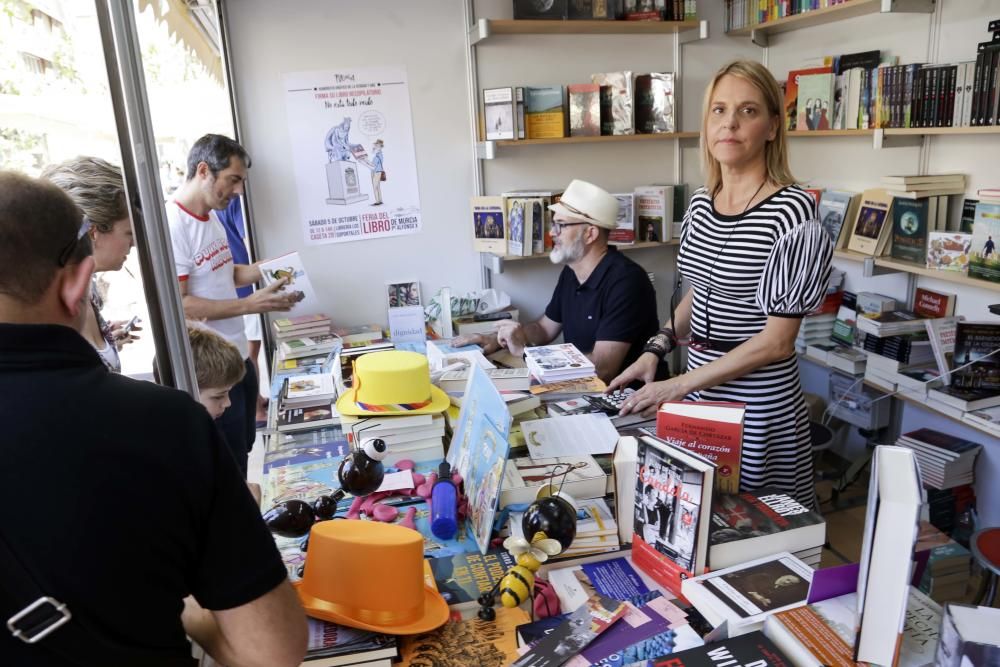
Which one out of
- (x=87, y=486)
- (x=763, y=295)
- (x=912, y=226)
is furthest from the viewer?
(x=912, y=226)

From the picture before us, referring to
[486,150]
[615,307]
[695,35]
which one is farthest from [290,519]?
[695,35]

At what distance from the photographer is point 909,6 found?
311 cm

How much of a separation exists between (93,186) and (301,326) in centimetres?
170

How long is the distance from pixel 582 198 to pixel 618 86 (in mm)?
1234

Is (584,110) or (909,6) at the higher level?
(909,6)

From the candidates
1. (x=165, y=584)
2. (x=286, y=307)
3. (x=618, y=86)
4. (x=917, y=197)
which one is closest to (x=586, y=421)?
(x=165, y=584)

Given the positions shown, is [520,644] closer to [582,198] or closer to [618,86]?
[582,198]

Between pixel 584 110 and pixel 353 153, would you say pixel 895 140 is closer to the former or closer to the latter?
pixel 584 110

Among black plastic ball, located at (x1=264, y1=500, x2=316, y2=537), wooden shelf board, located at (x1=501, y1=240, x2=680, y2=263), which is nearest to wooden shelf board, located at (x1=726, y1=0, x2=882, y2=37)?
wooden shelf board, located at (x1=501, y1=240, x2=680, y2=263)

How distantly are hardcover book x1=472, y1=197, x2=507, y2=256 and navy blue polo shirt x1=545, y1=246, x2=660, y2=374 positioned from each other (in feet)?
2.65

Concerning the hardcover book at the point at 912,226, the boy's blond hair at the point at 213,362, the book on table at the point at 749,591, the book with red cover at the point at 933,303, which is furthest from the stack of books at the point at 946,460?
the boy's blond hair at the point at 213,362

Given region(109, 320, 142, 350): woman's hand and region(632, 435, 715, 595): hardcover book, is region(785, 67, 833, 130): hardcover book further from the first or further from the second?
region(109, 320, 142, 350): woman's hand

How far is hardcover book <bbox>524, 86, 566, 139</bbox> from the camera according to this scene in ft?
12.6

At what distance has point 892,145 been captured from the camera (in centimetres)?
329
